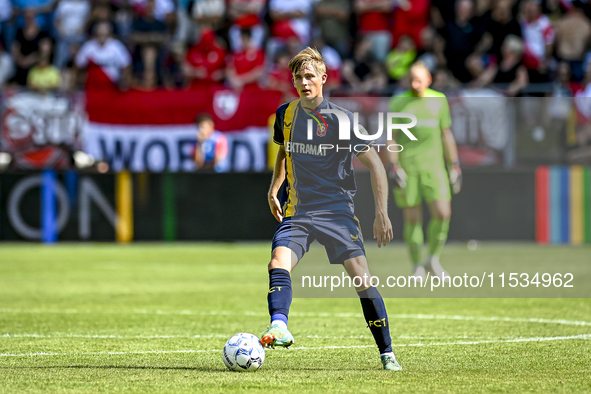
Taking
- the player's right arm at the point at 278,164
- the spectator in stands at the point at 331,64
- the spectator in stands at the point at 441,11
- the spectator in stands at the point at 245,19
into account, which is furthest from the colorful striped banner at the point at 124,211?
the player's right arm at the point at 278,164

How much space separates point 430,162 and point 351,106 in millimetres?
4957

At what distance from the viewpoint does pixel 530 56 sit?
17234 mm

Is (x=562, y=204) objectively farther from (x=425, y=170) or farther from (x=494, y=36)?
(x=425, y=170)

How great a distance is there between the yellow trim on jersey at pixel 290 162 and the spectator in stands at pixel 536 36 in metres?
12.0

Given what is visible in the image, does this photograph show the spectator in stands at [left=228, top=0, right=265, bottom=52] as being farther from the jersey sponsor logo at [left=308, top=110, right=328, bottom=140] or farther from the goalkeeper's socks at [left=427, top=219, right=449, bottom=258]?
the jersey sponsor logo at [left=308, top=110, right=328, bottom=140]

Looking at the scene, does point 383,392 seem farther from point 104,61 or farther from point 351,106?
point 104,61

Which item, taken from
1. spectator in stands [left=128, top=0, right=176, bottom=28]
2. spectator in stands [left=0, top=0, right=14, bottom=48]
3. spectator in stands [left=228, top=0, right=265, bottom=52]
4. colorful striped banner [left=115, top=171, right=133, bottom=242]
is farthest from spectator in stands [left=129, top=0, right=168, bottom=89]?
colorful striped banner [left=115, top=171, right=133, bottom=242]

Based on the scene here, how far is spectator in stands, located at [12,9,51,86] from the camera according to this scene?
63.9 ft

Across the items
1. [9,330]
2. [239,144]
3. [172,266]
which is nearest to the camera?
[9,330]

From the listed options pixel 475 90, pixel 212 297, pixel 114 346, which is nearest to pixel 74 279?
pixel 212 297

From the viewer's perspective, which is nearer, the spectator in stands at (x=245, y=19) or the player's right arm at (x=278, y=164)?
the player's right arm at (x=278, y=164)

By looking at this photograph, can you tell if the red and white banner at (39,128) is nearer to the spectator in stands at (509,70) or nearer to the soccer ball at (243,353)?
the spectator in stands at (509,70)

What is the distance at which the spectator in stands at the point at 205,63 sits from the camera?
18.4m

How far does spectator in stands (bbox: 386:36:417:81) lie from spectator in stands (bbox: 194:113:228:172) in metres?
3.54
